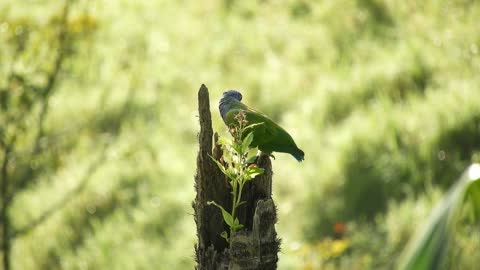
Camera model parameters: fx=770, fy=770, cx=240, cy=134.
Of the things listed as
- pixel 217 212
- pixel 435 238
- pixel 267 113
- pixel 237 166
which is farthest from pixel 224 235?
pixel 267 113

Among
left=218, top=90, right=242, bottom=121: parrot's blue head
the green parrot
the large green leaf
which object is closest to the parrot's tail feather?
the green parrot

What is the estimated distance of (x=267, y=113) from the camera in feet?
31.9

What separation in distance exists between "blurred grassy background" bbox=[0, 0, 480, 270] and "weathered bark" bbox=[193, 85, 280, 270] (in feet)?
11.8

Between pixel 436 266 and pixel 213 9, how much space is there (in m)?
11.4

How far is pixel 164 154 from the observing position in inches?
380

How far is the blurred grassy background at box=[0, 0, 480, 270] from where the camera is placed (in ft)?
23.5

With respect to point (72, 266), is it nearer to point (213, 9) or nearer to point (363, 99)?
point (363, 99)

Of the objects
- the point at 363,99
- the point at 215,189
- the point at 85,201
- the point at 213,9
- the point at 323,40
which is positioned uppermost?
the point at 213,9

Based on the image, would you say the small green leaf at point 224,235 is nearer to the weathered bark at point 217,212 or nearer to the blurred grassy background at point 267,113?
the weathered bark at point 217,212

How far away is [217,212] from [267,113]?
7.46 meters

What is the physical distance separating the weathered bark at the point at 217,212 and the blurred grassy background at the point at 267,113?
11.8 feet

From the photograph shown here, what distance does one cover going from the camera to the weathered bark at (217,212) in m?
2.14

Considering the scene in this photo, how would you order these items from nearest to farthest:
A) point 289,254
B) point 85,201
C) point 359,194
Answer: point 289,254 → point 359,194 → point 85,201

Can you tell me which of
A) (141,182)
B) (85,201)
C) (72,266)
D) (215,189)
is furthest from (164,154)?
(215,189)
